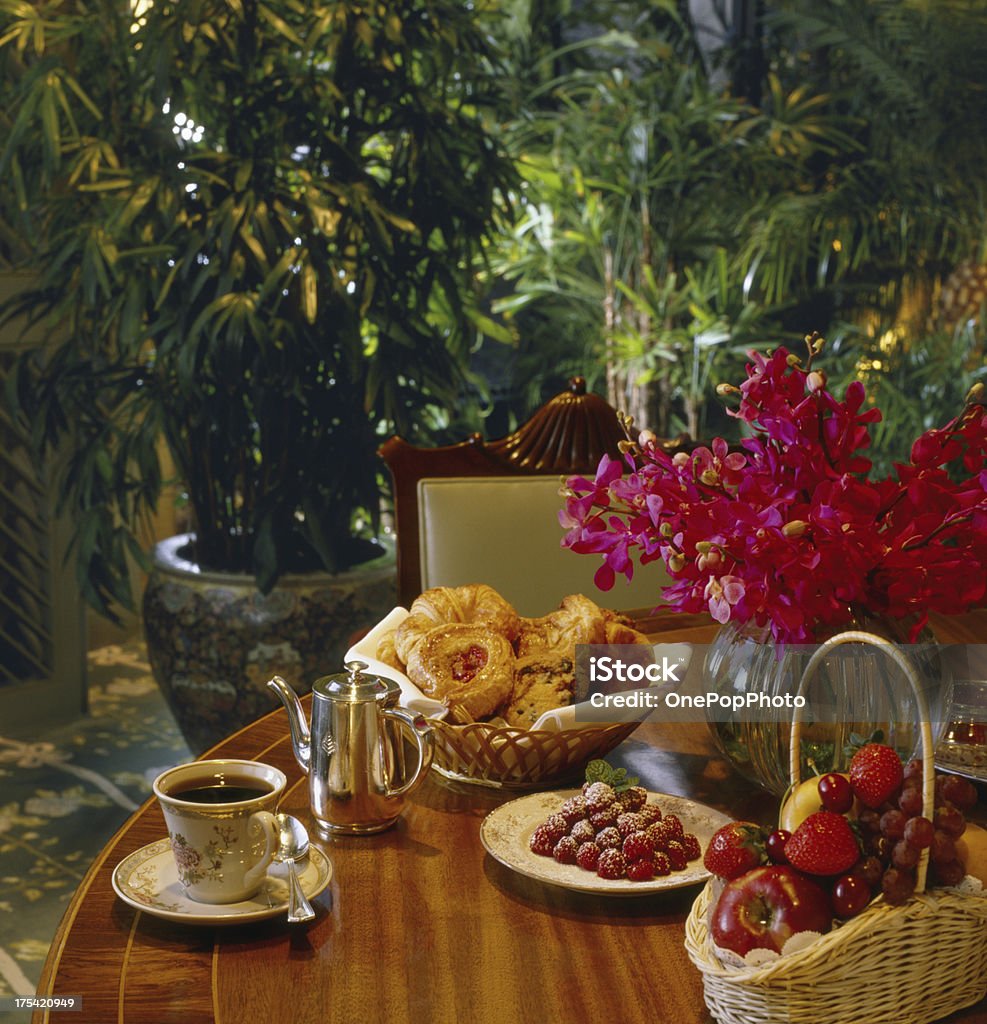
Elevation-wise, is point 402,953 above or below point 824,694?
below

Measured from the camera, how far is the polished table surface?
758 mm

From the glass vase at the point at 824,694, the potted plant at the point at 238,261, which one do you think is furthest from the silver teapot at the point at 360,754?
the potted plant at the point at 238,261

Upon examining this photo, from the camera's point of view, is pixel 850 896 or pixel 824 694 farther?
pixel 824 694

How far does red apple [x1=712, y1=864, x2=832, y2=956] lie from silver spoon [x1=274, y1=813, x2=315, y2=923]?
0.96 ft

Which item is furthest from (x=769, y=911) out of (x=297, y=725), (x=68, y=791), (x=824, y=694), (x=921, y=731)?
(x=68, y=791)

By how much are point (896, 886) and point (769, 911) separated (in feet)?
0.24

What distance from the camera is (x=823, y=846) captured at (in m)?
0.71

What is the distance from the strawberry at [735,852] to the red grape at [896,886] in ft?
0.23

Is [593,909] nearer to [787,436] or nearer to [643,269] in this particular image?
[787,436]

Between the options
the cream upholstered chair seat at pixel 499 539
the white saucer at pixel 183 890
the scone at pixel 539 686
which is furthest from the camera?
the cream upholstered chair seat at pixel 499 539

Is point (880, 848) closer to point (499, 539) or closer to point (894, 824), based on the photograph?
point (894, 824)

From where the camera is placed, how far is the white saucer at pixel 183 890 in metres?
0.83

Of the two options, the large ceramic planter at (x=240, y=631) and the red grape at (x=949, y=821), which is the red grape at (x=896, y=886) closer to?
the red grape at (x=949, y=821)

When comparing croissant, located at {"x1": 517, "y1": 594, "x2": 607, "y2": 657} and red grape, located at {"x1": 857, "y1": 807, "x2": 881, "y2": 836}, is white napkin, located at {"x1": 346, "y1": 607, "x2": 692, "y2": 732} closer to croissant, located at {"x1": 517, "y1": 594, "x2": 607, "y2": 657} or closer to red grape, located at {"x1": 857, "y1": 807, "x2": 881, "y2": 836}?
croissant, located at {"x1": 517, "y1": 594, "x2": 607, "y2": 657}
